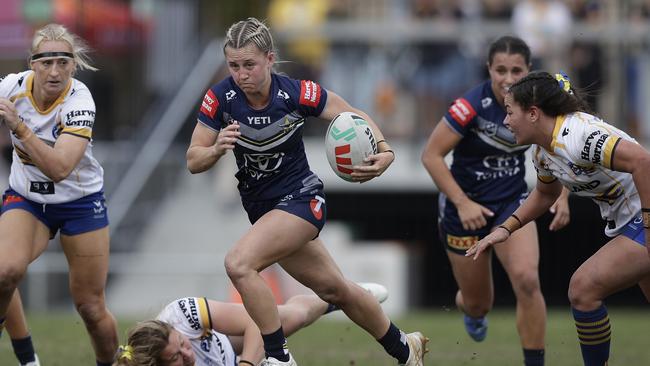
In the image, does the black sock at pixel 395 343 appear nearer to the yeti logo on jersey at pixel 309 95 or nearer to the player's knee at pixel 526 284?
the player's knee at pixel 526 284

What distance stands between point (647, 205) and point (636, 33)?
9.96m

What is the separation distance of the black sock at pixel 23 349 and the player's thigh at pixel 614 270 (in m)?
3.52

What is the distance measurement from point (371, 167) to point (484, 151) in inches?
71.5

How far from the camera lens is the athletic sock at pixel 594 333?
631 cm

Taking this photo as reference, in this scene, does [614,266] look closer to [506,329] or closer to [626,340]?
[626,340]

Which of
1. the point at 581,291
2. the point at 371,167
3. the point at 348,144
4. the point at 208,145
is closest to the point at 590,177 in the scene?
the point at 581,291

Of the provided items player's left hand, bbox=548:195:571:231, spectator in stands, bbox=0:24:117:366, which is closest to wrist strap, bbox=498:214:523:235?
player's left hand, bbox=548:195:571:231

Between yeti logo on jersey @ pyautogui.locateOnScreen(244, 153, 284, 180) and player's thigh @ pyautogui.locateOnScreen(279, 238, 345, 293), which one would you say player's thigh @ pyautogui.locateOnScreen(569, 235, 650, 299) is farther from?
yeti logo on jersey @ pyautogui.locateOnScreen(244, 153, 284, 180)

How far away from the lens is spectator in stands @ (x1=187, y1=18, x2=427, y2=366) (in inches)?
249

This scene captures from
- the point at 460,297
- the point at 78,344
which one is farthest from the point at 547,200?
the point at 78,344

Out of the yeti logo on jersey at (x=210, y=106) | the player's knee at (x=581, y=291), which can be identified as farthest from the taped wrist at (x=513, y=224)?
the yeti logo on jersey at (x=210, y=106)

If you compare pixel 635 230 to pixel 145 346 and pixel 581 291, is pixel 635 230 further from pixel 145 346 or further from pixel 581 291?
pixel 145 346

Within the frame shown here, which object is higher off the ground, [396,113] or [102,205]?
[102,205]

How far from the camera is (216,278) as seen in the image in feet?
47.8
